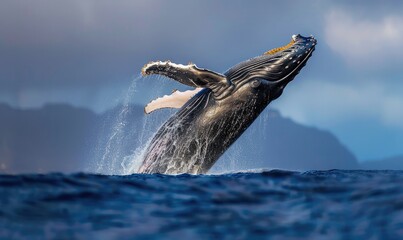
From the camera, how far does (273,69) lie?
14.3 m

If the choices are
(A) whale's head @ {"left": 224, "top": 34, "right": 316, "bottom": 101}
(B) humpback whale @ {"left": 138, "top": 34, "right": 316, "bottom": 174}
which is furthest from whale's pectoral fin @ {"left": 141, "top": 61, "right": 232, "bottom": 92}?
(A) whale's head @ {"left": 224, "top": 34, "right": 316, "bottom": 101}

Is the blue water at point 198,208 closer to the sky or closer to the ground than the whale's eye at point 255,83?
closer to the ground

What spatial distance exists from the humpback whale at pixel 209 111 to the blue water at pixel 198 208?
374 cm

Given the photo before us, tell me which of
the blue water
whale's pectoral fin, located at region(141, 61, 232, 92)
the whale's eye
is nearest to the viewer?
the blue water

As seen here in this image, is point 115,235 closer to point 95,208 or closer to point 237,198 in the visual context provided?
point 95,208

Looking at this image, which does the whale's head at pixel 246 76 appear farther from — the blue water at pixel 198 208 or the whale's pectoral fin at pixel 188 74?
the blue water at pixel 198 208

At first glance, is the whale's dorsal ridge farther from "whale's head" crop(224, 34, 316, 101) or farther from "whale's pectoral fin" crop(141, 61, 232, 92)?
"whale's head" crop(224, 34, 316, 101)

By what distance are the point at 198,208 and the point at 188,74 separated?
550 centimetres

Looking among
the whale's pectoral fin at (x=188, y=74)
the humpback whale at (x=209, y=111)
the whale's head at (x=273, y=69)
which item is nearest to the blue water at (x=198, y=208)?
the humpback whale at (x=209, y=111)

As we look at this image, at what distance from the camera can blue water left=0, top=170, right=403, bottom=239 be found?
748 centimetres

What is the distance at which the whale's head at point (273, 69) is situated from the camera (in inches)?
550

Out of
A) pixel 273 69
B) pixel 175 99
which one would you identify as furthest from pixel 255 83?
pixel 175 99

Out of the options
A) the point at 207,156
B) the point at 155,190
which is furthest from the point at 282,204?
the point at 207,156

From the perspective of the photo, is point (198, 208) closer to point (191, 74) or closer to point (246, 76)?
point (191, 74)
